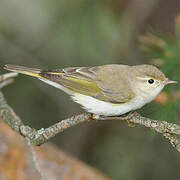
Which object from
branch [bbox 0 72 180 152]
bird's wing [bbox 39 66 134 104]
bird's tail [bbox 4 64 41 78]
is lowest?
branch [bbox 0 72 180 152]

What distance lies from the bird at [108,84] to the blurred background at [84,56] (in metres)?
1.46

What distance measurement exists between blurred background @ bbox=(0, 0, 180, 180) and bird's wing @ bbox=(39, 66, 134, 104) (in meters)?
1.48

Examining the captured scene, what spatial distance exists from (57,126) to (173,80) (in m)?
1.20

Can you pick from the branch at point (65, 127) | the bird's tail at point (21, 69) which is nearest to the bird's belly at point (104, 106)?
the branch at point (65, 127)

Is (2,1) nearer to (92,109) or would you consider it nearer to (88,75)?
Result: (88,75)

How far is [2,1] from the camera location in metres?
5.13

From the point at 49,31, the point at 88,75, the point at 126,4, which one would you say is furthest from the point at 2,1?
the point at 88,75

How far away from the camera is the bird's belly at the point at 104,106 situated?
3.35m

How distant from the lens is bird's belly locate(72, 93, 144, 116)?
335 centimetres

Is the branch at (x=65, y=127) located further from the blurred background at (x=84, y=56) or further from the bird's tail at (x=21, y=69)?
the blurred background at (x=84, y=56)

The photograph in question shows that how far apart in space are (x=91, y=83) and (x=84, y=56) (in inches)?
65.3

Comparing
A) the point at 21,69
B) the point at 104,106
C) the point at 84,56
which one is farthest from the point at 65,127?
the point at 84,56

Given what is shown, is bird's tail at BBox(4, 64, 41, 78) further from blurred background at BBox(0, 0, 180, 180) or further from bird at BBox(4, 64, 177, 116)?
blurred background at BBox(0, 0, 180, 180)

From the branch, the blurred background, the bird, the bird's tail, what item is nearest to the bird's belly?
the bird
